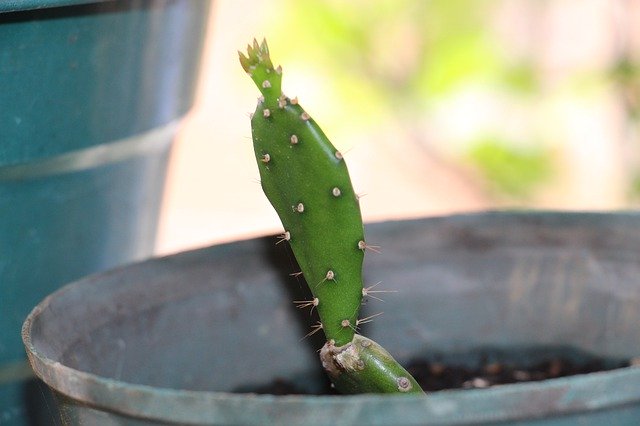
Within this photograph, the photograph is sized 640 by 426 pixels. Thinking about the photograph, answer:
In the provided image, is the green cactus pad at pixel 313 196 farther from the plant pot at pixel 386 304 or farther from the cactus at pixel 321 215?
the plant pot at pixel 386 304

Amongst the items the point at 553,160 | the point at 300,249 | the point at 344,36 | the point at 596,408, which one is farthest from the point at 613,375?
the point at 344,36

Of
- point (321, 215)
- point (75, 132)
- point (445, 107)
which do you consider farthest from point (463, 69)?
point (321, 215)

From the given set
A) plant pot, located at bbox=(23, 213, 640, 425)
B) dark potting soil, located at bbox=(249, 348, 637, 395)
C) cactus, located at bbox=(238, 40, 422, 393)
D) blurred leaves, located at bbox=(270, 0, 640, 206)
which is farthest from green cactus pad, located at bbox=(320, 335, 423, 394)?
blurred leaves, located at bbox=(270, 0, 640, 206)

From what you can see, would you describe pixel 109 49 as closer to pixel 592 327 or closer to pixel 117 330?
pixel 117 330

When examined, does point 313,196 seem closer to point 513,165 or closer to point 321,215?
point 321,215

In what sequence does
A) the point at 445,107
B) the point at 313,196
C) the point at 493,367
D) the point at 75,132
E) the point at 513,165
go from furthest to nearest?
1. the point at 445,107
2. the point at 513,165
3. the point at 493,367
4. the point at 75,132
5. the point at 313,196

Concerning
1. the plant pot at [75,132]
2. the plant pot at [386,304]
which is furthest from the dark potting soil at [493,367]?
the plant pot at [75,132]

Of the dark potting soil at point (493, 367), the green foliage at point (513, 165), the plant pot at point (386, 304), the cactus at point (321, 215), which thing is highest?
the cactus at point (321, 215)
